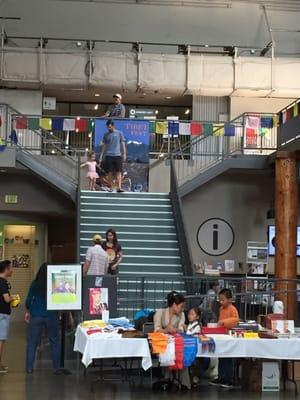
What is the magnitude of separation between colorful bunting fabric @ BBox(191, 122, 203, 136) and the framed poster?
8957 millimetres

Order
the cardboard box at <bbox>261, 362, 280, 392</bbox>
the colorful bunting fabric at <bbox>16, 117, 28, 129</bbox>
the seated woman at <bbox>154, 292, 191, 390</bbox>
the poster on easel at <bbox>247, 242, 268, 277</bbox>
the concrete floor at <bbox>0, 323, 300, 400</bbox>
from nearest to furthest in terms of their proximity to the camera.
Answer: the concrete floor at <bbox>0, 323, 300, 400</bbox> < the seated woman at <bbox>154, 292, 191, 390</bbox> < the cardboard box at <bbox>261, 362, 280, 392</bbox> < the colorful bunting fabric at <bbox>16, 117, 28, 129</bbox> < the poster on easel at <bbox>247, 242, 268, 277</bbox>

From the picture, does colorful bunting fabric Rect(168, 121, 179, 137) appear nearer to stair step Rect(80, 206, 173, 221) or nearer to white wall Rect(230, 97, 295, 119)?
stair step Rect(80, 206, 173, 221)

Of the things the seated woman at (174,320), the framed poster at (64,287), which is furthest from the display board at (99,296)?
the seated woman at (174,320)

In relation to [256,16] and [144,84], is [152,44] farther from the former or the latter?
[256,16]

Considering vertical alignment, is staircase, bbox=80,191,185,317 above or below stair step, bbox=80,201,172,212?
below

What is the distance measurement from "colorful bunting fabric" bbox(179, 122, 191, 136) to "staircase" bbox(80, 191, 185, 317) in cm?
203

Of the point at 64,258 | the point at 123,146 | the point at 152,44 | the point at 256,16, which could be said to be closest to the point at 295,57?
the point at 256,16

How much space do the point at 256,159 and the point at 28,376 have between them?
9.97 meters

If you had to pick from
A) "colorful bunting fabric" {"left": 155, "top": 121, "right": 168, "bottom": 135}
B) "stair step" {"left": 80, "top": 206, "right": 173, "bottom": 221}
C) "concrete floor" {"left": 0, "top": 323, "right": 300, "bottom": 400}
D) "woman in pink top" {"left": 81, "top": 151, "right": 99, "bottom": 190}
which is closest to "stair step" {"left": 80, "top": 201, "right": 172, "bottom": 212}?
"stair step" {"left": 80, "top": 206, "right": 173, "bottom": 221}

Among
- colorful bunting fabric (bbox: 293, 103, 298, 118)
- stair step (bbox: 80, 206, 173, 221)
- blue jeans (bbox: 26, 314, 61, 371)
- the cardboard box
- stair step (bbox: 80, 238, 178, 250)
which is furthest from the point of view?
colorful bunting fabric (bbox: 293, 103, 298, 118)

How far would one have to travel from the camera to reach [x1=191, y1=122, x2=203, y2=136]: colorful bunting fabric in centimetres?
1939

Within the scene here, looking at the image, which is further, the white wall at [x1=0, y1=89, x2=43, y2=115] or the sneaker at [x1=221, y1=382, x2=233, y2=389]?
the white wall at [x1=0, y1=89, x2=43, y2=115]

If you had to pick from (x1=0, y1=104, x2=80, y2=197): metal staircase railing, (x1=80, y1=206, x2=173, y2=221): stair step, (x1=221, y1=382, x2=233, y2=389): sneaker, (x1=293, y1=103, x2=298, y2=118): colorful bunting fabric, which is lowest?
(x1=221, y1=382, x2=233, y2=389): sneaker

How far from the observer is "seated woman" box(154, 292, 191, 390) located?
32.8 ft
